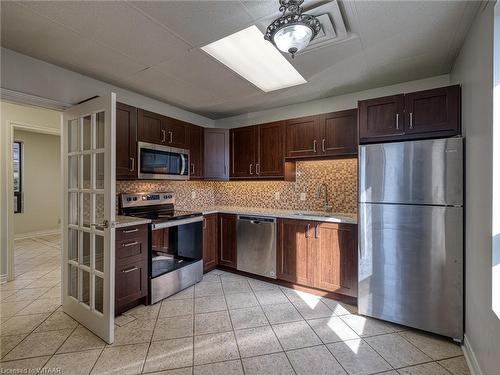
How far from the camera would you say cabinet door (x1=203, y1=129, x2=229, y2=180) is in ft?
12.6

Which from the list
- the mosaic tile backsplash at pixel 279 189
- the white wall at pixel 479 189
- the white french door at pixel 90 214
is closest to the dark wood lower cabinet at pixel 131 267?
the white french door at pixel 90 214

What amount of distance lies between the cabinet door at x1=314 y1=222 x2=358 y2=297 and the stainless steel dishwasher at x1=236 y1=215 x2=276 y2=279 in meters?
0.57

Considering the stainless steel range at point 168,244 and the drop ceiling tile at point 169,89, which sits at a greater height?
the drop ceiling tile at point 169,89

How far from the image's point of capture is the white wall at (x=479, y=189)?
1.45 metres

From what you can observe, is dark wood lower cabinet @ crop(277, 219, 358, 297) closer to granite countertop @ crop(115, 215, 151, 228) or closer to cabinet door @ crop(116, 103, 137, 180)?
granite countertop @ crop(115, 215, 151, 228)

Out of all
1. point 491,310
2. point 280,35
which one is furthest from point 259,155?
point 491,310

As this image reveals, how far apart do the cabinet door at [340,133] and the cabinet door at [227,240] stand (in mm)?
1590

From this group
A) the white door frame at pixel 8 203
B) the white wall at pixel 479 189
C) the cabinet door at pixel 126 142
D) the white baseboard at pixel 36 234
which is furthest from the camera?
the white baseboard at pixel 36 234

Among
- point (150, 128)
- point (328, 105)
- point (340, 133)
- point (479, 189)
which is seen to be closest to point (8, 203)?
point (150, 128)

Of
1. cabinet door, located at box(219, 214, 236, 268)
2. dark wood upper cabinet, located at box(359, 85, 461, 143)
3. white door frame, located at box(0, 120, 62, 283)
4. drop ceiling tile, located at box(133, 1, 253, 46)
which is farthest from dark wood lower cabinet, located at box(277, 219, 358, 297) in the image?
white door frame, located at box(0, 120, 62, 283)

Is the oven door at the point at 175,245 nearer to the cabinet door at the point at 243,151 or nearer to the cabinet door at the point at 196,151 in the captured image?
the cabinet door at the point at 196,151

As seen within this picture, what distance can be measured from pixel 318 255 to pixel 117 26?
9.30ft

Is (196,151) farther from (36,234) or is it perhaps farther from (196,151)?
(36,234)

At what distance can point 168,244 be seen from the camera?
9.51ft
